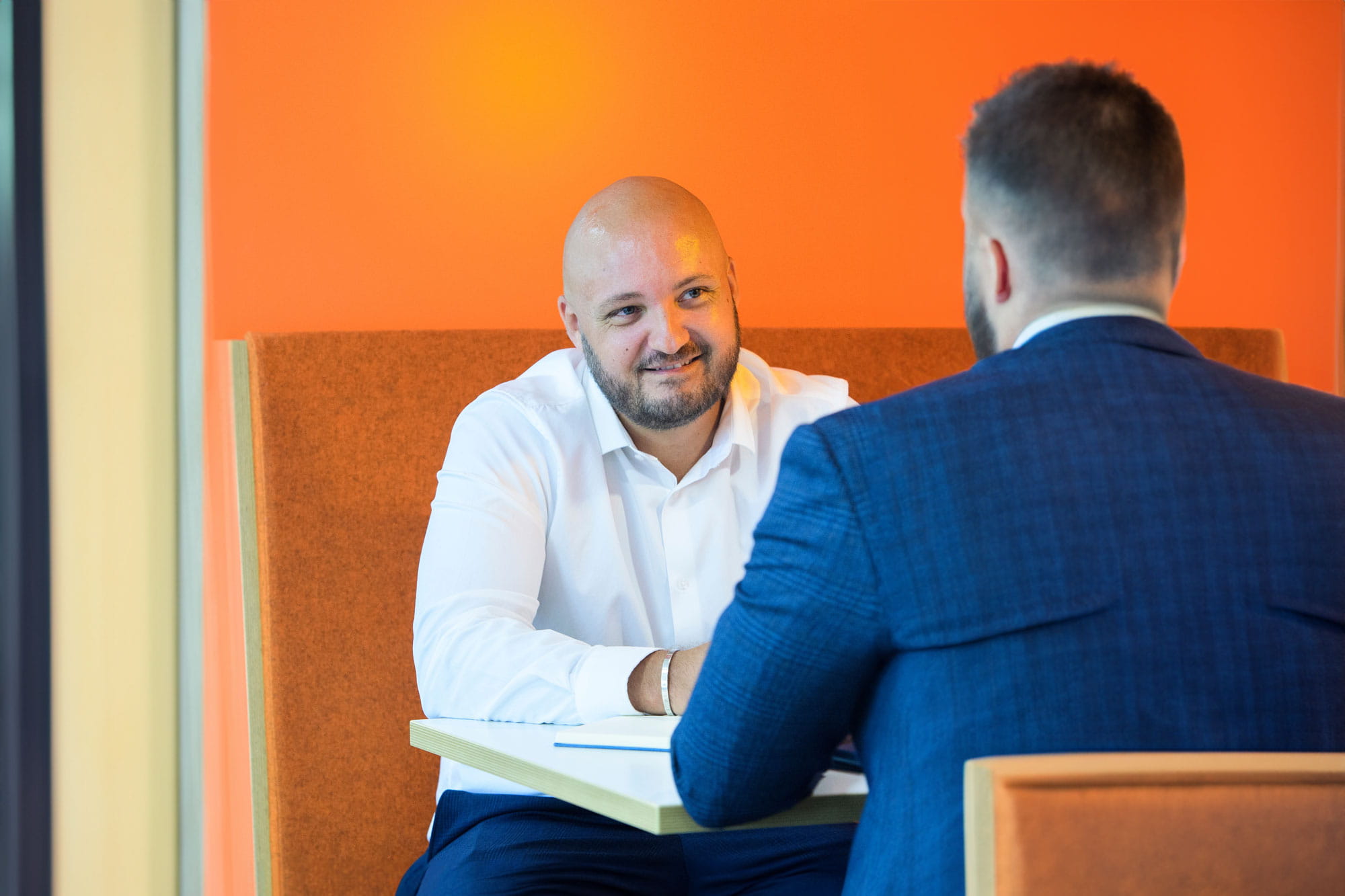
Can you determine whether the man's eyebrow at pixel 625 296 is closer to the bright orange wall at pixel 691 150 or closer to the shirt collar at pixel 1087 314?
the bright orange wall at pixel 691 150

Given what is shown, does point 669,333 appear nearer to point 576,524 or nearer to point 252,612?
point 576,524

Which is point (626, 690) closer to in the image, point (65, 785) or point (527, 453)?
point (527, 453)

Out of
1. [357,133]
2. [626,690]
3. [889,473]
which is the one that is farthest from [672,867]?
[357,133]

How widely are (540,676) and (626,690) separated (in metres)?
0.13

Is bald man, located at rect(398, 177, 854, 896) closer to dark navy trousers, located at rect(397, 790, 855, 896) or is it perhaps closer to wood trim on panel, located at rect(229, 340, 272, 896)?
dark navy trousers, located at rect(397, 790, 855, 896)

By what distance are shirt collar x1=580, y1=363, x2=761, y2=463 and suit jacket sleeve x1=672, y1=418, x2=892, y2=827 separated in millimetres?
1039

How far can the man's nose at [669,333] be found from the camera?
2.14 metres

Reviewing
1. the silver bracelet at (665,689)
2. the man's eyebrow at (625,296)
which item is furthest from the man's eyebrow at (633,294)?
the silver bracelet at (665,689)

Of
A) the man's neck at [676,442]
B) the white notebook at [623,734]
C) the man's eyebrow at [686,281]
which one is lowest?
the white notebook at [623,734]

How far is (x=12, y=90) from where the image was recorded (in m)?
2.29

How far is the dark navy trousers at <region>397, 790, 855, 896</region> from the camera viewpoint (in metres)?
1.72

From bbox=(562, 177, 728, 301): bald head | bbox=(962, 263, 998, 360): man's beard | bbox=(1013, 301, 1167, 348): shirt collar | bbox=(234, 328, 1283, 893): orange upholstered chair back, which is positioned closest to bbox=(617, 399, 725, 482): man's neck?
bbox=(562, 177, 728, 301): bald head

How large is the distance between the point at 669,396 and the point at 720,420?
14 centimetres

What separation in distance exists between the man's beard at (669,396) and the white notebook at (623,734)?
686 millimetres
